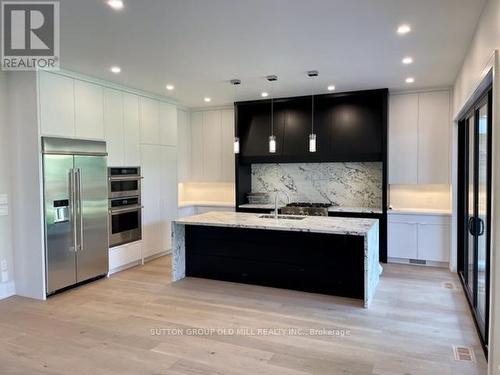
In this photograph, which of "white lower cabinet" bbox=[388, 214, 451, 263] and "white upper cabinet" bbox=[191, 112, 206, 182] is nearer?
"white lower cabinet" bbox=[388, 214, 451, 263]

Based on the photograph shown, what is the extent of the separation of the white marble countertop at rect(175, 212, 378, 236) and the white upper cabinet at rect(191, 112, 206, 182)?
8.59 feet

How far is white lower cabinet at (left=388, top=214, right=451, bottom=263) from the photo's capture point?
18.1 ft

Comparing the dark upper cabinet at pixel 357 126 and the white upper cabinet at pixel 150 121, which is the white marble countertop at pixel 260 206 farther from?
the white upper cabinet at pixel 150 121

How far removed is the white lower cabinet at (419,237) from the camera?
5531 millimetres

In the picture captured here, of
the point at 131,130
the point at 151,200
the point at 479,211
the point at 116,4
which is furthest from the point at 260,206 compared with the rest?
the point at 116,4

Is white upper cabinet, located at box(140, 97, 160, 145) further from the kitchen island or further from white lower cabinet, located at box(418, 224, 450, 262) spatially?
white lower cabinet, located at box(418, 224, 450, 262)

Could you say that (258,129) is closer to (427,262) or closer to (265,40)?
(265,40)

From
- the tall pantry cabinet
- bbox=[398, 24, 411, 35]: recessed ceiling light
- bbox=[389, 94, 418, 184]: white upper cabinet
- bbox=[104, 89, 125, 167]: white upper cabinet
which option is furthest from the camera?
bbox=[389, 94, 418, 184]: white upper cabinet

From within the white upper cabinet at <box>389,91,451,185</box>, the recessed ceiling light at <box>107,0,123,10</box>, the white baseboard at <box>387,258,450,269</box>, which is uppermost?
the recessed ceiling light at <box>107,0,123,10</box>

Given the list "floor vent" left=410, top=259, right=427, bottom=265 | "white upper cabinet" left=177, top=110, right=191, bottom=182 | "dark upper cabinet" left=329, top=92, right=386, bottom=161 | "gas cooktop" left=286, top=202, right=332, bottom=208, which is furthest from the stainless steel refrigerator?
"floor vent" left=410, top=259, right=427, bottom=265

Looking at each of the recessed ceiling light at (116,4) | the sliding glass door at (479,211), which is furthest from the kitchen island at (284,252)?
the recessed ceiling light at (116,4)

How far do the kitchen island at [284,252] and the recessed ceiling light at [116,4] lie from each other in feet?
8.67

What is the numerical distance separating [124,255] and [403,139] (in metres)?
4.82

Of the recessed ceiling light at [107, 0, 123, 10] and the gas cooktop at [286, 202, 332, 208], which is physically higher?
the recessed ceiling light at [107, 0, 123, 10]
